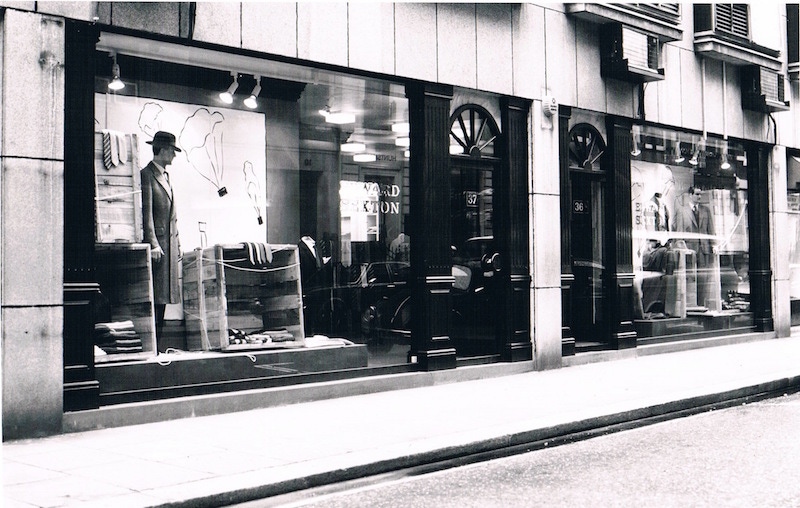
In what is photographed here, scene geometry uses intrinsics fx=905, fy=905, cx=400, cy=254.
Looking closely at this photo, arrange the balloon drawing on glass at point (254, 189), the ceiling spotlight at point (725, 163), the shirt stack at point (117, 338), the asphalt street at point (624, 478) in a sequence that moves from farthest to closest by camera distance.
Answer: the ceiling spotlight at point (725, 163)
the balloon drawing on glass at point (254, 189)
the shirt stack at point (117, 338)
the asphalt street at point (624, 478)

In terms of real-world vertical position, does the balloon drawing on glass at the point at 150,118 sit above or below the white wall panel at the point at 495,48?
below

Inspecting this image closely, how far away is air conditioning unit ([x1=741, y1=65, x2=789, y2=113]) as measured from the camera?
58.0ft

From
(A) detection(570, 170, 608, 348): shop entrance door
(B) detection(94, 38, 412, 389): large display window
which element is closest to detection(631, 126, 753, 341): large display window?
(A) detection(570, 170, 608, 348): shop entrance door

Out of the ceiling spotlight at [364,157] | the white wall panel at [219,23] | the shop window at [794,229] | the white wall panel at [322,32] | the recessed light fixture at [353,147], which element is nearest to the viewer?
the white wall panel at [219,23]

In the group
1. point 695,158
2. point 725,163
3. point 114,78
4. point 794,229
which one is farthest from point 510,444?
point 794,229

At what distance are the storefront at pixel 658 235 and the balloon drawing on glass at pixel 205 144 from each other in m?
5.85

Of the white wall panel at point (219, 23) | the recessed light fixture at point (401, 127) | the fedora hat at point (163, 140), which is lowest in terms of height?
→ the fedora hat at point (163, 140)

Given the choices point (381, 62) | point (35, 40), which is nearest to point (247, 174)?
point (381, 62)

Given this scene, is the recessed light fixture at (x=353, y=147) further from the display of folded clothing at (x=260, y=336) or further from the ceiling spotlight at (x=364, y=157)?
the display of folded clothing at (x=260, y=336)

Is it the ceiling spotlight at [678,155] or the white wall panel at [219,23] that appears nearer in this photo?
the white wall panel at [219,23]

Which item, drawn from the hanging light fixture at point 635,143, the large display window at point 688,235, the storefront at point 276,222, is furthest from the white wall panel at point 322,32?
the large display window at point 688,235

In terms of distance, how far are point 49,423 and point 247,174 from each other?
3695mm

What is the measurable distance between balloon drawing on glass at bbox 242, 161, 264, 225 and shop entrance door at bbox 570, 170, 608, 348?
593 centimetres

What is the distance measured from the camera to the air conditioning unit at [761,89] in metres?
17.7
